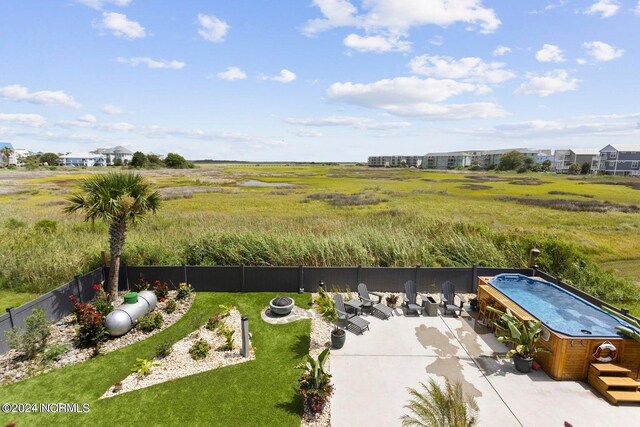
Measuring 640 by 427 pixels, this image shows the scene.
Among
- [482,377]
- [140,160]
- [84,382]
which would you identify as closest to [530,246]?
[482,377]

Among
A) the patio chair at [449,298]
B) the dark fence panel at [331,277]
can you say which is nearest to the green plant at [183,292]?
the dark fence panel at [331,277]

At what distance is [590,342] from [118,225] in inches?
630

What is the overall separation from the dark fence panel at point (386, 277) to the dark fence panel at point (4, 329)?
11.9 metres

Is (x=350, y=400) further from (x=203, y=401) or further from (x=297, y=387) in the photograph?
(x=203, y=401)

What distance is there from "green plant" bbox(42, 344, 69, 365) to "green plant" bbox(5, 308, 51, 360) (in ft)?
1.04

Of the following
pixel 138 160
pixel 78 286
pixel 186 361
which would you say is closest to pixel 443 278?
pixel 186 361

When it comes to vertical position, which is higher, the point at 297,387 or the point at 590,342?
the point at 590,342

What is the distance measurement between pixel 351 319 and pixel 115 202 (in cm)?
960

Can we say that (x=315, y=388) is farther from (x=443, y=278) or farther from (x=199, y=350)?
(x=443, y=278)

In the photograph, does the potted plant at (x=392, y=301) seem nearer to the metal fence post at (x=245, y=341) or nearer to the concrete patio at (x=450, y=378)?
the concrete patio at (x=450, y=378)

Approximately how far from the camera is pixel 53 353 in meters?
8.89

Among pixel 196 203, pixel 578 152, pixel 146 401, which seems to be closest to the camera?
pixel 146 401

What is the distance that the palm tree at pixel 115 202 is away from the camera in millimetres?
11484

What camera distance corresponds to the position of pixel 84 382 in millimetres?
8078
